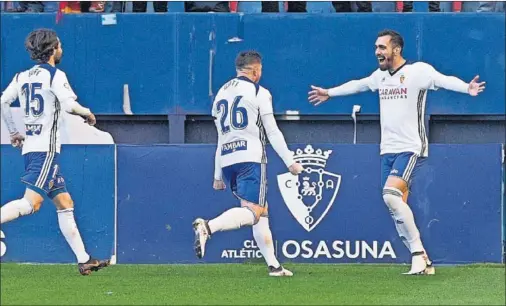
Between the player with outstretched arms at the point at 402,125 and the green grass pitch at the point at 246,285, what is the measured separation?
1.66 ft

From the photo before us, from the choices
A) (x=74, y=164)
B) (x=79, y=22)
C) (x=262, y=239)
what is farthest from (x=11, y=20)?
(x=262, y=239)

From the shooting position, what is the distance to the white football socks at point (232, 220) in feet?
35.9

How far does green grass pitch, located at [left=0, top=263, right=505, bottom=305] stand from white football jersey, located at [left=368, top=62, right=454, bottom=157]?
1.17 metres

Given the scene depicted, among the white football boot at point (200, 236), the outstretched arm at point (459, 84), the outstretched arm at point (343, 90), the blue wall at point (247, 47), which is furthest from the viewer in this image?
the blue wall at point (247, 47)

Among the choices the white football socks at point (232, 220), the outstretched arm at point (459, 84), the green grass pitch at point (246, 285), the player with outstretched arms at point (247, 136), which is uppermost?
the outstretched arm at point (459, 84)

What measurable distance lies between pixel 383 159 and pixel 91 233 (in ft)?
11.1

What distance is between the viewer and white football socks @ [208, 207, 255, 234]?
431 inches

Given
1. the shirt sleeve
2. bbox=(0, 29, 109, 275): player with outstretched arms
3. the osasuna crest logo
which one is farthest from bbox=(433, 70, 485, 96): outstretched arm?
the shirt sleeve

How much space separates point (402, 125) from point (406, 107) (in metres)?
0.17

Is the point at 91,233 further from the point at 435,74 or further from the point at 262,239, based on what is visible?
the point at 435,74

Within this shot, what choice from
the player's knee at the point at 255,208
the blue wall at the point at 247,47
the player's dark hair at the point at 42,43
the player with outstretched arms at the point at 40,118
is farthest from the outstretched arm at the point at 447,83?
the player's dark hair at the point at 42,43

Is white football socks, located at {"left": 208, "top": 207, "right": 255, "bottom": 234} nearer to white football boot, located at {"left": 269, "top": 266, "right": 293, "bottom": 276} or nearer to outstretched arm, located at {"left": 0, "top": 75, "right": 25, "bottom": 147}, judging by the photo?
white football boot, located at {"left": 269, "top": 266, "right": 293, "bottom": 276}

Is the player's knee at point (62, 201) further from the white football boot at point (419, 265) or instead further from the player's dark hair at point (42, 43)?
the white football boot at point (419, 265)

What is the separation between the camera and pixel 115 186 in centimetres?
1375
